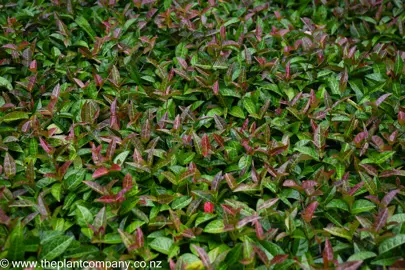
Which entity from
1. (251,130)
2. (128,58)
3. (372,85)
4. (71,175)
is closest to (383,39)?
(372,85)

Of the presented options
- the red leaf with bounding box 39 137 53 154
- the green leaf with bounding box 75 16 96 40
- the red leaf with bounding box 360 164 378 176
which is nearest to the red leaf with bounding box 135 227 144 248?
the red leaf with bounding box 39 137 53 154

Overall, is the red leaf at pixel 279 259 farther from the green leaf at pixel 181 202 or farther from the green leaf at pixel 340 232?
the green leaf at pixel 181 202

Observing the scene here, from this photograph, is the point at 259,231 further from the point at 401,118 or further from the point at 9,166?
the point at 9,166

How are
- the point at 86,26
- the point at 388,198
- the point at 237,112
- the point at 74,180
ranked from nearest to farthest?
1. the point at 388,198
2. the point at 74,180
3. the point at 237,112
4. the point at 86,26

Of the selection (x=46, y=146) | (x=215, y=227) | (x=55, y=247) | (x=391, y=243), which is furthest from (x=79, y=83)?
(x=391, y=243)

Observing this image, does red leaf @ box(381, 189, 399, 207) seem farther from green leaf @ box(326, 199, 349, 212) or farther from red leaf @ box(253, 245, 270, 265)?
red leaf @ box(253, 245, 270, 265)

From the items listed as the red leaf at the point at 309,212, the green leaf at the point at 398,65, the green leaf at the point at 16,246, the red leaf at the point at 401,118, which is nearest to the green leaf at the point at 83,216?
the green leaf at the point at 16,246

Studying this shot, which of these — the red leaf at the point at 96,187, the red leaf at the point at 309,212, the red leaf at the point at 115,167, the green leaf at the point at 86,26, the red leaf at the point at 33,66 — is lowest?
the red leaf at the point at 309,212

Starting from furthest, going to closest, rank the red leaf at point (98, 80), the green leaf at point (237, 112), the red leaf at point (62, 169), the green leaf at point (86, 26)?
the green leaf at point (86, 26), the red leaf at point (98, 80), the green leaf at point (237, 112), the red leaf at point (62, 169)

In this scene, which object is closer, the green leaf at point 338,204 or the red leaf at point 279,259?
the red leaf at point 279,259
